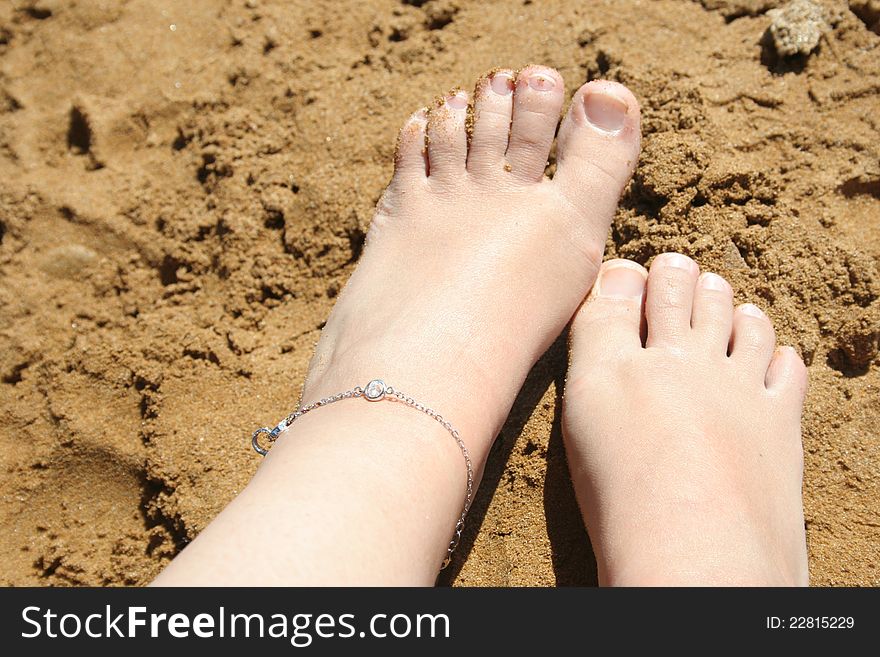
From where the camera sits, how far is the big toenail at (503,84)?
1812 mm

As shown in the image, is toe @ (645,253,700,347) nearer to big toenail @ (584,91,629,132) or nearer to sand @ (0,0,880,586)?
sand @ (0,0,880,586)

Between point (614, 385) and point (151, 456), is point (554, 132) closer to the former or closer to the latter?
point (614, 385)

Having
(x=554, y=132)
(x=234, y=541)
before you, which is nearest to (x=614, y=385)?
(x=554, y=132)

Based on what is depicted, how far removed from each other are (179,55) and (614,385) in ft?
5.04

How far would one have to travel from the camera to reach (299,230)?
1.89 metres

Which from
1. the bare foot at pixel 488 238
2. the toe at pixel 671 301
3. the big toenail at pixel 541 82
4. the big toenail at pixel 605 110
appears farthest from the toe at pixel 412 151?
the toe at pixel 671 301

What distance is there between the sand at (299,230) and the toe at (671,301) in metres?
0.06

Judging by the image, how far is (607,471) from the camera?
59.8 inches

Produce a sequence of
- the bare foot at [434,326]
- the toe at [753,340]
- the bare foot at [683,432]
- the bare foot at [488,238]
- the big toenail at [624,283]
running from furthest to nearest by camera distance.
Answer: the big toenail at [624,283] → the toe at [753,340] → the bare foot at [488,238] → the bare foot at [683,432] → the bare foot at [434,326]

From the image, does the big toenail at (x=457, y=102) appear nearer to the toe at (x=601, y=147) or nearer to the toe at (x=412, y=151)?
the toe at (x=412, y=151)

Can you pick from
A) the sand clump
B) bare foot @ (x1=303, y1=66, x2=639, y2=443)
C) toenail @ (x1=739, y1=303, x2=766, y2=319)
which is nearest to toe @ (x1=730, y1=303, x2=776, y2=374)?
toenail @ (x1=739, y1=303, x2=766, y2=319)

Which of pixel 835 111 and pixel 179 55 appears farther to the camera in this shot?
pixel 179 55

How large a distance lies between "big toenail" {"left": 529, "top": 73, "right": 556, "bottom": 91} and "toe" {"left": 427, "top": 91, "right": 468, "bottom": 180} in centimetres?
18

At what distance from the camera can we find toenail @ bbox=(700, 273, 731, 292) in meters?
1.72
